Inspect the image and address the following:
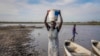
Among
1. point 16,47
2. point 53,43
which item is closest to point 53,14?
point 53,43

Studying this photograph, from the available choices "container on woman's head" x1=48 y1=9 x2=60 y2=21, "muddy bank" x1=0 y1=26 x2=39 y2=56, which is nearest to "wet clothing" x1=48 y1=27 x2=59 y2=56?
"container on woman's head" x1=48 y1=9 x2=60 y2=21

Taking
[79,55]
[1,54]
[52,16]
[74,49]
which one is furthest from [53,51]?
[1,54]

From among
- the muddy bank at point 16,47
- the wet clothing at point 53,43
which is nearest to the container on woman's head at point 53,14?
the wet clothing at point 53,43

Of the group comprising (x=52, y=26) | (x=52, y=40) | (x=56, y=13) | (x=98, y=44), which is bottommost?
(x=98, y=44)

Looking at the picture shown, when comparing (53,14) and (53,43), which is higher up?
(53,14)

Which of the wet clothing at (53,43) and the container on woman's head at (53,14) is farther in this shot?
the wet clothing at (53,43)

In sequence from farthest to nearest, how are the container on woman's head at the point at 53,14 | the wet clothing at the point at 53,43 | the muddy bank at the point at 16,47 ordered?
1. the muddy bank at the point at 16,47
2. the wet clothing at the point at 53,43
3. the container on woman's head at the point at 53,14

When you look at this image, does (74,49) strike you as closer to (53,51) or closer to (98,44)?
(98,44)

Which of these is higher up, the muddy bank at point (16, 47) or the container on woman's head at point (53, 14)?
the container on woman's head at point (53, 14)

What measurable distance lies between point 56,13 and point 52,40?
80cm

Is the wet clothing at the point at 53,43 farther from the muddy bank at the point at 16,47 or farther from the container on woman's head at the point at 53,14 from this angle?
the muddy bank at the point at 16,47

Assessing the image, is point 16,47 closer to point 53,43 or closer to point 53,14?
point 53,43

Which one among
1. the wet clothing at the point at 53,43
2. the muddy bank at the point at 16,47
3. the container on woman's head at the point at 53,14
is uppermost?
the container on woman's head at the point at 53,14

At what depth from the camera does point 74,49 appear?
13367 millimetres
